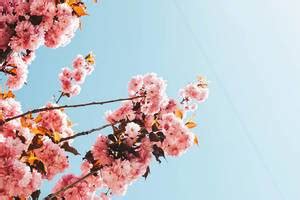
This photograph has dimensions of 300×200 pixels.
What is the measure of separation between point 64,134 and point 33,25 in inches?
44.2

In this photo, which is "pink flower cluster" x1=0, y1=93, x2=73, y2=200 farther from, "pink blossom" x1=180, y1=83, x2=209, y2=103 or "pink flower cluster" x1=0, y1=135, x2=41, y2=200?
"pink blossom" x1=180, y1=83, x2=209, y2=103

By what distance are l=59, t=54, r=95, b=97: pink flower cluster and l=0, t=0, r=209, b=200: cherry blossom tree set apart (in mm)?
2779

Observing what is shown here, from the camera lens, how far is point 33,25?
4340 millimetres

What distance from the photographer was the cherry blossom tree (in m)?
3.61

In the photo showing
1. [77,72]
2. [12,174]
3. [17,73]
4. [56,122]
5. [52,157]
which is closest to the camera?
[12,174]

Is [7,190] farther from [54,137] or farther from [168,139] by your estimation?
[168,139]

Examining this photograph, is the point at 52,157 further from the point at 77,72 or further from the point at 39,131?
the point at 77,72

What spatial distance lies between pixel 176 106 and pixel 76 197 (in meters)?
1.41

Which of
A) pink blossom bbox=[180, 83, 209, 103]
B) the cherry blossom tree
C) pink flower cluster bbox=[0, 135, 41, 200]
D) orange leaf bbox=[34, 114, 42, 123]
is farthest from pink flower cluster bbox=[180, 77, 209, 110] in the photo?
pink flower cluster bbox=[0, 135, 41, 200]

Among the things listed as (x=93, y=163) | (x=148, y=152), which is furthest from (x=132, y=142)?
(x=93, y=163)

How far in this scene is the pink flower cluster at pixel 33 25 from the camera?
4258mm

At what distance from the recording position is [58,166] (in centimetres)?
389

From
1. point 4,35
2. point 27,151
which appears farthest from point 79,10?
point 27,151

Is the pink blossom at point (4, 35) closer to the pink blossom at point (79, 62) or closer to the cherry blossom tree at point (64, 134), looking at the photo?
the cherry blossom tree at point (64, 134)
